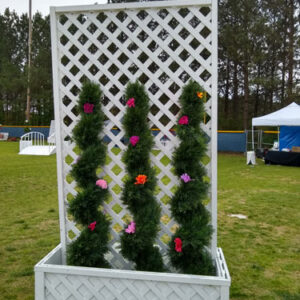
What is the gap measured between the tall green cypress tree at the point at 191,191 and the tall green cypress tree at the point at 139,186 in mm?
154

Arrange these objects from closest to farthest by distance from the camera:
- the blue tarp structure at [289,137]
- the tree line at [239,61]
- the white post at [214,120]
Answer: the white post at [214,120]
the blue tarp structure at [289,137]
the tree line at [239,61]

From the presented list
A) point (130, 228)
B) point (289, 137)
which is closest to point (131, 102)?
point (130, 228)

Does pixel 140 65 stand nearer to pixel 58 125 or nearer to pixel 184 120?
pixel 184 120

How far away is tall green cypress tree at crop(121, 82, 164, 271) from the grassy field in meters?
0.78

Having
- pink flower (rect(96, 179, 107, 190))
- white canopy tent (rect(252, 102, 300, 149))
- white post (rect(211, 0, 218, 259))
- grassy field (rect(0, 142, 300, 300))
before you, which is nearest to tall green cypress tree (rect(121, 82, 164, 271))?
pink flower (rect(96, 179, 107, 190))

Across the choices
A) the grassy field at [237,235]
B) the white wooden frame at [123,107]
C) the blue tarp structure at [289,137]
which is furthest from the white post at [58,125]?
the blue tarp structure at [289,137]

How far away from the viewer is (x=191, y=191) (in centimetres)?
191

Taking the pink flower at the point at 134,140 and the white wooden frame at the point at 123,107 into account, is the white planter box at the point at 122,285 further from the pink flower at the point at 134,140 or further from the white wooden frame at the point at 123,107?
the pink flower at the point at 134,140

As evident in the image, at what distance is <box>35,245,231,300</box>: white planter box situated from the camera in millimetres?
1710

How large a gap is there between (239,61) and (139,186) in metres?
14.1

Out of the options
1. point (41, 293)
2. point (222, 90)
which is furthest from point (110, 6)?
point (222, 90)

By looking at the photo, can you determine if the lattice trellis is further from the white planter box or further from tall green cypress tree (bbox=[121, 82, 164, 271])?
the white planter box

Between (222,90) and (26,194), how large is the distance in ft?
57.8

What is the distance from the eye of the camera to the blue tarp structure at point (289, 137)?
11462 mm
